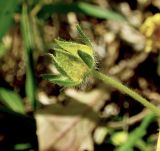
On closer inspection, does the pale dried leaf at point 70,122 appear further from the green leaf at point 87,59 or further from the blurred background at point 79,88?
the green leaf at point 87,59

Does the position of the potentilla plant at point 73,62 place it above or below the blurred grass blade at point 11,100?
above

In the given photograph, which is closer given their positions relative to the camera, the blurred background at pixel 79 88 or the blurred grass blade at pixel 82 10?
the blurred background at pixel 79 88

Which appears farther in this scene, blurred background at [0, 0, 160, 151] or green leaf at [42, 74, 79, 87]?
blurred background at [0, 0, 160, 151]

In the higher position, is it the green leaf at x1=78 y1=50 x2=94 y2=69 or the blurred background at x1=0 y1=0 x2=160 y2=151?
the green leaf at x1=78 y1=50 x2=94 y2=69

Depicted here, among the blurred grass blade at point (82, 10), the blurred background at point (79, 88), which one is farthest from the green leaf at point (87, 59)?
the blurred grass blade at point (82, 10)

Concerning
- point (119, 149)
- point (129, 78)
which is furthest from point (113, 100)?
point (119, 149)

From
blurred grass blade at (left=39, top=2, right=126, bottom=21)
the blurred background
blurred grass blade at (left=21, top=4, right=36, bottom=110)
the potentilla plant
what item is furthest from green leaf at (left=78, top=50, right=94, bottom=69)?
blurred grass blade at (left=39, top=2, right=126, bottom=21)

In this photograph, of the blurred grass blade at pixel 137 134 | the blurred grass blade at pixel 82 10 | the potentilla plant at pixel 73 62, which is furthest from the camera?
the blurred grass blade at pixel 82 10

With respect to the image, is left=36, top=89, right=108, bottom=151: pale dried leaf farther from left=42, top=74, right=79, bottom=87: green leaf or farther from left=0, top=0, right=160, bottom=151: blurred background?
left=42, top=74, right=79, bottom=87: green leaf

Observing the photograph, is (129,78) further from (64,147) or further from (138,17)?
(64,147)
